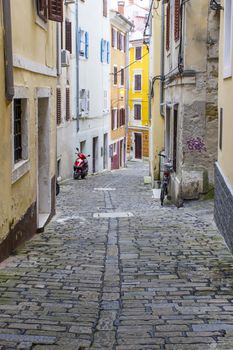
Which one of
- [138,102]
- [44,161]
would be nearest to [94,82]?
[44,161]

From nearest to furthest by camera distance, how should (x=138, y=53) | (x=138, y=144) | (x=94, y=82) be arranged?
(x=94, y=82), (x=138, y=53), (x=138, y=144)

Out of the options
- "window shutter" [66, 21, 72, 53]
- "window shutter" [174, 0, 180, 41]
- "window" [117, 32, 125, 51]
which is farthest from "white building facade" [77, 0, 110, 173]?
"window shutter" [174, 0, 180, 41]

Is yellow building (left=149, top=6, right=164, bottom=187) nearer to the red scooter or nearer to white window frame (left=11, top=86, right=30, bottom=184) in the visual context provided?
the red scooter

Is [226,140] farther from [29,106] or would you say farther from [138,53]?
[138,53]

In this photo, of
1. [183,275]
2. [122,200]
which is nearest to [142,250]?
[183,275]

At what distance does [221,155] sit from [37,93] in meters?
3.24

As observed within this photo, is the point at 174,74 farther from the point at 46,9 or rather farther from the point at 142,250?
the point at 142,250

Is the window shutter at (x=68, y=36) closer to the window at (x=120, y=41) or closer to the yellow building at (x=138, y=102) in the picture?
the window at (x=120, y=41)

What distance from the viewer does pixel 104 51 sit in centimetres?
3466

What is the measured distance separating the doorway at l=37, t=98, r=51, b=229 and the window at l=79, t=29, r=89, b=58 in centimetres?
1725

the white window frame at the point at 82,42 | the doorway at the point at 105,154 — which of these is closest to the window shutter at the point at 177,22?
the white window frame at the point at 82,42

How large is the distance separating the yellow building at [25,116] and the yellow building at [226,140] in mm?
2913

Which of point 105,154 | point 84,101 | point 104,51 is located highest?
point 104,51

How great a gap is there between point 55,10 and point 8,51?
4.25 metres
